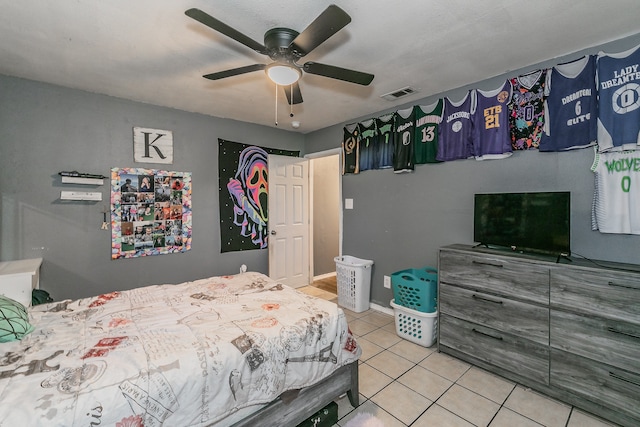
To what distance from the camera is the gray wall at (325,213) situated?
5.10m

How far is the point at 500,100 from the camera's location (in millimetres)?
2562

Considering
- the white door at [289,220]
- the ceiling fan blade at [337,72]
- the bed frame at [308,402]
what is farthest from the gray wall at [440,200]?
the bed frame at [308,402]

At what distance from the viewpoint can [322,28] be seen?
148 cm

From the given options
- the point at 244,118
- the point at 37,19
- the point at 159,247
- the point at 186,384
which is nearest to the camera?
the point at 186,384

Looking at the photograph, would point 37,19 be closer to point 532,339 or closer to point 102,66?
point 102,66

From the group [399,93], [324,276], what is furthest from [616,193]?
[324,276]

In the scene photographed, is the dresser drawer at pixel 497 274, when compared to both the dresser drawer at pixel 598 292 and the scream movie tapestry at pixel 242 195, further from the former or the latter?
the scream movie tapestry at pixel 242 195

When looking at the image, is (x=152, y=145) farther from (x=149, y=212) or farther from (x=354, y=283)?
(x=354, y=283)

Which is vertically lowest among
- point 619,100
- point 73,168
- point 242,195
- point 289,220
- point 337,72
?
point 289,220

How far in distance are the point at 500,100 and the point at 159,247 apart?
3.96 m

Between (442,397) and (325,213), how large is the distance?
3487mm

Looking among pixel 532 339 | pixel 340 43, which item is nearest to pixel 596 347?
pixel 532 339

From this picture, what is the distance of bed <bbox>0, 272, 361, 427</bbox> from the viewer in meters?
1.09

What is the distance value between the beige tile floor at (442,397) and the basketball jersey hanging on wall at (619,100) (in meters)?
1.90
